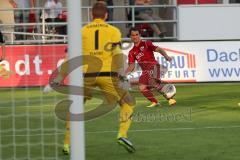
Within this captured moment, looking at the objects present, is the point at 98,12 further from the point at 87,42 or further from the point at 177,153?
the point at 177,153

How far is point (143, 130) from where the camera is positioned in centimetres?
1330

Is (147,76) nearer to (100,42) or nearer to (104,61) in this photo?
(104,61)

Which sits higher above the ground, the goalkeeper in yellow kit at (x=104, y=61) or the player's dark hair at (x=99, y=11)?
the player's dark hair at (x=99, y=11)

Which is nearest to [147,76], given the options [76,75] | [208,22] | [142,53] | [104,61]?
[142,53]

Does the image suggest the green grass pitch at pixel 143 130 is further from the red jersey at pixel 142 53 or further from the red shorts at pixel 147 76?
the red jersey at pixel 142 53

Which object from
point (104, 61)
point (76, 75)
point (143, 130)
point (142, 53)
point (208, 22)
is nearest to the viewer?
point (76, 75)

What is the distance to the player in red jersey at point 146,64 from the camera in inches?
642

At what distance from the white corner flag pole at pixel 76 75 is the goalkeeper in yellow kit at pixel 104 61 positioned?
4.15 metres

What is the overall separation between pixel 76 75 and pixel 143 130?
279 inches

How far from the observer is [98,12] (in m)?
10.6

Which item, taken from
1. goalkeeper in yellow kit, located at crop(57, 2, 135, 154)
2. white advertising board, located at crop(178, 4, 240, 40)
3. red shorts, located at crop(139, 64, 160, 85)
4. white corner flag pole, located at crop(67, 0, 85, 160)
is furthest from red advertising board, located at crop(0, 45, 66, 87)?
white corner flag pole, located at crop(67, 0, 85, 160)

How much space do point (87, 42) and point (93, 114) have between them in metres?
5.22

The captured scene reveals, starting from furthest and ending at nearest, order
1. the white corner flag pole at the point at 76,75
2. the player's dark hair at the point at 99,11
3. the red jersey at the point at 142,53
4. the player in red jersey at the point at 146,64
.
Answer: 1. the red jersey at the point at 142,53
2. the player in red jersey at the point at 146,64
3. the player's dark hair at the point at 99,11
4. the white corner flag pole at the point at 76,75

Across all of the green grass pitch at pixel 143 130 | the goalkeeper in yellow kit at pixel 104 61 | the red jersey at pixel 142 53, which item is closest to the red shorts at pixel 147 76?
the red jersey at pixel 142 53
